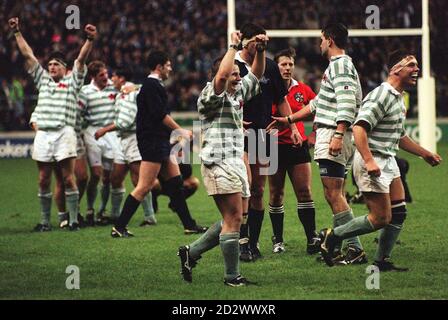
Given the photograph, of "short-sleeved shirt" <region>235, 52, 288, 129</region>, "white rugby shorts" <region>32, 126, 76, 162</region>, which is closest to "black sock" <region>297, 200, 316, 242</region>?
"short-sleeved shirt" <region>235, 52, 288, 129</region>

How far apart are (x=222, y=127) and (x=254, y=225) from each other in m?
2.06

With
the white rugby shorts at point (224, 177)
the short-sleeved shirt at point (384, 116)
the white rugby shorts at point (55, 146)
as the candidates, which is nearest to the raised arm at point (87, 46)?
the white rugby shorts at point (55, 146)

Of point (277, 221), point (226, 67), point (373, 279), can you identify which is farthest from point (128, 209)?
point (226, 67)

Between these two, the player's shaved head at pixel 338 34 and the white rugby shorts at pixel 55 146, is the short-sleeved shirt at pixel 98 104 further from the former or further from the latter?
the player's shaved head at pixel 338 34

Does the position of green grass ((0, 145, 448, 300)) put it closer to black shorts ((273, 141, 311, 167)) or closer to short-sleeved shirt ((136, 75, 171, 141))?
black shorts ((273, 141, 311, 167))

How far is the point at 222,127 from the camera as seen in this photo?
25.2ft

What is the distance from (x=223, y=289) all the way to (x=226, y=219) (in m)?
0.56

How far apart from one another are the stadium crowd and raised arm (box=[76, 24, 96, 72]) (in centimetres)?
1236

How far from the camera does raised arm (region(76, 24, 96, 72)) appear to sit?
10.7 metres

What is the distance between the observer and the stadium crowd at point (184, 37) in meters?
24.5

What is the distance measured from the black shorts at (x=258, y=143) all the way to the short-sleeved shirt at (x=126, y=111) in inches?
121

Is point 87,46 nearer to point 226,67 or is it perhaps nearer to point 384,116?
point 226,67

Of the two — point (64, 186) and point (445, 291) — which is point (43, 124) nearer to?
point (64, 186)

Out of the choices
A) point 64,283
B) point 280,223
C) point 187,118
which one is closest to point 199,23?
point 187,118
